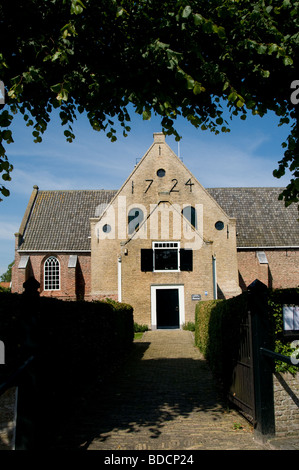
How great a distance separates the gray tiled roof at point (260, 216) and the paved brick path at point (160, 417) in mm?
21238

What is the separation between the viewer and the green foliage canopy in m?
5.63

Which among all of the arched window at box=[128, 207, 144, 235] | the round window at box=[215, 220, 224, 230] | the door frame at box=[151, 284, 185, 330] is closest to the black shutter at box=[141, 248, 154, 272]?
the door frame at box=[151, 284, 185, 330]

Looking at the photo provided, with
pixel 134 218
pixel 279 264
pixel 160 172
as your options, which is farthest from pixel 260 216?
pixel 134 218

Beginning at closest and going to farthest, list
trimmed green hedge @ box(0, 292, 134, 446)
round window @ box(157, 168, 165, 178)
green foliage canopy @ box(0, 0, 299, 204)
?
trimmed green hedge @ box(0, 292, 134, 446) < green foliage canopy @ box(0, 0, 299, 204) < round window @ box(157, 168, 165, 178)

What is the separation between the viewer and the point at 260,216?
33.2 metres

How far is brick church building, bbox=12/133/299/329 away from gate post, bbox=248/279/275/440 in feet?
62.2

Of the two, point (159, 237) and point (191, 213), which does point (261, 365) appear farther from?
point (191, 213)

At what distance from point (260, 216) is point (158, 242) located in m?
11.8

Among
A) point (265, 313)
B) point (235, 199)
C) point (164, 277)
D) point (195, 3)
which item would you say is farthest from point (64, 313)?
point (235, 199)

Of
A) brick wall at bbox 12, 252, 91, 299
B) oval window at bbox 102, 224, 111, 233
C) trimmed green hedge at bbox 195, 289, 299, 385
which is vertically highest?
oval window at bbox 102, 224, 111, 233

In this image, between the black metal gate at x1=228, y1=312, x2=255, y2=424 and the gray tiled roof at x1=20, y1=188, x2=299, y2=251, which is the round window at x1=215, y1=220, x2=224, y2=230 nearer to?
the gray tiled roof at x1=20, y1=188, x2=299, y2=251

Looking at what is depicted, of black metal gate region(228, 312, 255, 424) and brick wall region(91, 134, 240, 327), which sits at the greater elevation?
brick wall region(91, 134, 240, 327)

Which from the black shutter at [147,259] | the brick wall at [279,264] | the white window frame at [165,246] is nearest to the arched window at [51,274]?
the black shutter at [147,259]

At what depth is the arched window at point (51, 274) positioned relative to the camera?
102 feet
